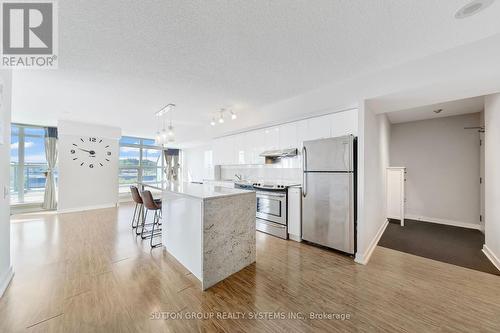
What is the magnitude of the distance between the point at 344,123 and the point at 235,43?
2.21 meters

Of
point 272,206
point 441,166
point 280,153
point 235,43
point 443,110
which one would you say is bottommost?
point 272,206

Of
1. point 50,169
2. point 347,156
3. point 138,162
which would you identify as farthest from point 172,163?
point 347,156

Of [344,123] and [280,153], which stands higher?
[344,123]

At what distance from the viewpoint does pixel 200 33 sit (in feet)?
6.19

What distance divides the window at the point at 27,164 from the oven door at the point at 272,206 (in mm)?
7111

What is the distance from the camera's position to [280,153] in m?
4.18

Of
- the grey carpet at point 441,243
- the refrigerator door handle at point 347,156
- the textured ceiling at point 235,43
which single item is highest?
the textured ceiling at point 235,43

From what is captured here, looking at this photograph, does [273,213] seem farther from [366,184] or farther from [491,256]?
[491,256]

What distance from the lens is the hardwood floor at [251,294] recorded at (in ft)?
5.39

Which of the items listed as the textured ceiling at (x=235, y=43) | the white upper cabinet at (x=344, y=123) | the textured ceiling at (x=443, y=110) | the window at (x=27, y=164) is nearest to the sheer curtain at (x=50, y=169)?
the window at (x=27, y=164)

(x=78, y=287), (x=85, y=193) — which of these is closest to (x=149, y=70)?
(x=78, y=287)

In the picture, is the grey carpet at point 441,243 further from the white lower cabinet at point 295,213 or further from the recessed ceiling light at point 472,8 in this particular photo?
the recessed ceiling light at point 472,8

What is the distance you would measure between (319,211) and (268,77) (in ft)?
7.64

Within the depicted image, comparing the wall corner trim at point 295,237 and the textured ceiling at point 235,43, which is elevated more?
the textured ceiling at point 235,43
